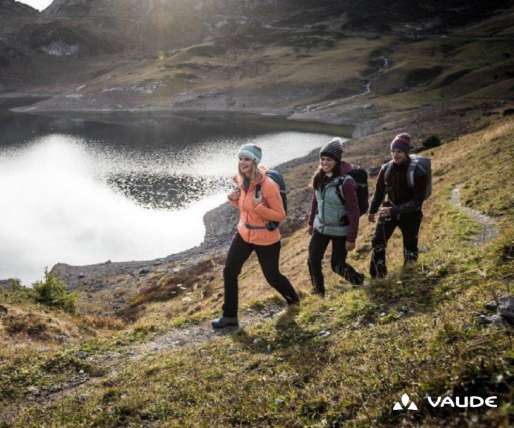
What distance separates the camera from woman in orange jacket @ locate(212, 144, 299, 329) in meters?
8.62

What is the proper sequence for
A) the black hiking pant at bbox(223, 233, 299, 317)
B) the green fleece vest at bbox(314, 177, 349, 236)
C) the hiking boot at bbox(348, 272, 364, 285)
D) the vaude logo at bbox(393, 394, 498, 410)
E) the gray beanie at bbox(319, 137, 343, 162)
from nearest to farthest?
the vaude logo at bbox(393, 394, 498, 410)
the gray beanie at bbox(319, 137, 343, 162)
the green fleece vest at bbox(314, 177, 349, 236)
the black hiking pant at bbox(223, 233, 299, 317)
the hiking boot at bbox(348, 272, 364, 285)

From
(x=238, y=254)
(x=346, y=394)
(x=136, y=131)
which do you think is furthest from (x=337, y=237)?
(x=136, y=131)

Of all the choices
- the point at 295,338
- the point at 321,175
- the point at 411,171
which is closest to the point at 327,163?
the point at 321,175

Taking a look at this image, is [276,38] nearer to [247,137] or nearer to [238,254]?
[247,137]

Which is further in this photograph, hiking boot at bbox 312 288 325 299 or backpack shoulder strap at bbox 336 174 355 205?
hiking boot at bbox 312 288 325 299

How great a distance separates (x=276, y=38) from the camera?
19425cm

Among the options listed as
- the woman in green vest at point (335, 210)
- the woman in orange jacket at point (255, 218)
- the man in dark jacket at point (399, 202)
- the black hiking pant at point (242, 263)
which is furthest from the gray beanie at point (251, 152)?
the man in dark jacket at point (399, 202)

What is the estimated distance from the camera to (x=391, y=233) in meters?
9.52

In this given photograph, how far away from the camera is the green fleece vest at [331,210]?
894cm

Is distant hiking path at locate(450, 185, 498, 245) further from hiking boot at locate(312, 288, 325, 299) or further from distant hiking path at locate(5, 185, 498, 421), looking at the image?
hiking boot at locate(312, 288, 325, 299)

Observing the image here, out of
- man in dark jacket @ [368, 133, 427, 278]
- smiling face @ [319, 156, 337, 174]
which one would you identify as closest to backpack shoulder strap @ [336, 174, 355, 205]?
smiling face @ [319, 156, 337, 174]

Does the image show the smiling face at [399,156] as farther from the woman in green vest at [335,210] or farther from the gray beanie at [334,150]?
the gray beanie at [334,150]

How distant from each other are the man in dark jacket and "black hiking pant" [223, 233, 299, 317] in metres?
2.13

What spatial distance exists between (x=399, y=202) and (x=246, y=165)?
351cm
